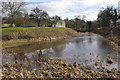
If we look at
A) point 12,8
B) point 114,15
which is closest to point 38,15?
point 12,8

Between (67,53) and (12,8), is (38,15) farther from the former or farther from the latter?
(67,53)

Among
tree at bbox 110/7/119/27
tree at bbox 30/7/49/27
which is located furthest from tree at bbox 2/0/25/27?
tree at bbox 110/7/119/27

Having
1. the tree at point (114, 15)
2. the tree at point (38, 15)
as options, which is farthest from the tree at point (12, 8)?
the tree at point (114, 15)

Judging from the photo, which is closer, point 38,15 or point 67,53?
point 67,53

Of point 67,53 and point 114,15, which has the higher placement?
point 114,15

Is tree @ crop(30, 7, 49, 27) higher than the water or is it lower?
higher

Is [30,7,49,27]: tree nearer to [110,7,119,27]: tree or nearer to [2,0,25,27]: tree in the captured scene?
[2,0,25,27]: tree

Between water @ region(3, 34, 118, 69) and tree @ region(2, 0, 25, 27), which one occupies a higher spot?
tree @ region(2, 0, 25, 27)

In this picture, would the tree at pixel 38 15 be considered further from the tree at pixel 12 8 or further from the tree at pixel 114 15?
the tree at pixel 114 15

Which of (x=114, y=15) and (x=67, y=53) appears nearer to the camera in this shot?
(x=67, y=53)

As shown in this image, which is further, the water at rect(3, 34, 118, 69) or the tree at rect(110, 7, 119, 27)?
the tree at rect(110, 7, 119, 27)

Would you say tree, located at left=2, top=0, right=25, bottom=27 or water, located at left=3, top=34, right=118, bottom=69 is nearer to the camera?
water, located at left=3, top=34, right=118, bottom=69

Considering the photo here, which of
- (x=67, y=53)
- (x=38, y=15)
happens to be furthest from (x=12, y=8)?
(x=67, y=53)

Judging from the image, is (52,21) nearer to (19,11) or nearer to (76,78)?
(19,11)
